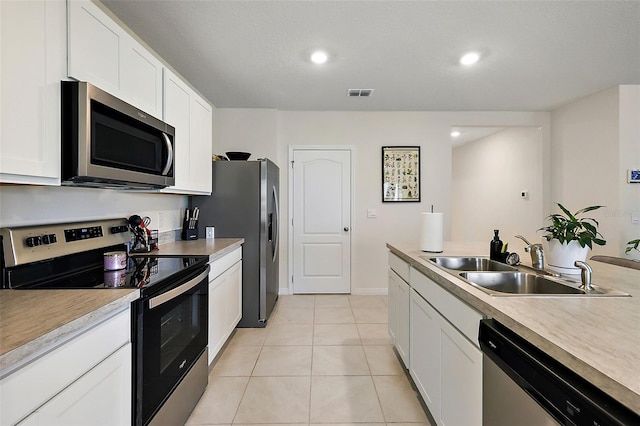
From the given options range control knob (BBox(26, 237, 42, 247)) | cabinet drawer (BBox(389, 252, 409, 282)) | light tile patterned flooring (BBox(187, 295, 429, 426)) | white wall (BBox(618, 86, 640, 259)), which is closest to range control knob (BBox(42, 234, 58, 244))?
range control knob (BBox(26, 237, 42, 247))

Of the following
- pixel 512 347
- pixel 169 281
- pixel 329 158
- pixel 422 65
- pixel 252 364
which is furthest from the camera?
pixel 329 158

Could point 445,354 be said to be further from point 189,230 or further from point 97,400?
point 189,230

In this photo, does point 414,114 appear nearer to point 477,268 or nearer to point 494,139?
point 494,139

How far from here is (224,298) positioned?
2.34 meters

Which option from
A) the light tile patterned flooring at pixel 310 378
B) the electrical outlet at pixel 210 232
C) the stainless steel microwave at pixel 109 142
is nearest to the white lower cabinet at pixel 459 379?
the light tile patterned flooring at pixel 310 378

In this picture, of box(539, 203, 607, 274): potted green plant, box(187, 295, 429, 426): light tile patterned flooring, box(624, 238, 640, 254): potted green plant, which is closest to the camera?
box(539, 203, 607, 274): potted green plant

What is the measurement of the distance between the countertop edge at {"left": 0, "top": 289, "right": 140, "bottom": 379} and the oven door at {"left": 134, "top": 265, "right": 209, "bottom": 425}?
0.18 meters

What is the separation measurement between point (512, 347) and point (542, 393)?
13 centimetres

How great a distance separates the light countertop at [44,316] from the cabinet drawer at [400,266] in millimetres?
1567

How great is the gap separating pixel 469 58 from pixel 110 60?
268cm

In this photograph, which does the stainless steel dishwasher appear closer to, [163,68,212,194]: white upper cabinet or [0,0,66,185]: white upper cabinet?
[0,0,66,185]: white upper cabinet

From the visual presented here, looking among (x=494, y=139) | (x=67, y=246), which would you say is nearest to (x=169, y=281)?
(x=67, y=246)

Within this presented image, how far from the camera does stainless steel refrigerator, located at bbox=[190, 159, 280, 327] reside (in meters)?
2.87

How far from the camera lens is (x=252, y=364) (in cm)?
226
